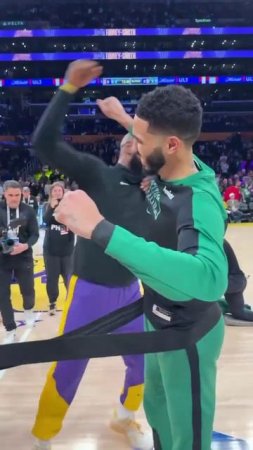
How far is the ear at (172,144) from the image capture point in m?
1.44

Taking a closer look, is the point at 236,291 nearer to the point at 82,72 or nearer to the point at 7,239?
the point at 7,239

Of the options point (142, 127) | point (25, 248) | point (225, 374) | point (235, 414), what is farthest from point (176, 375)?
point (25, 248)

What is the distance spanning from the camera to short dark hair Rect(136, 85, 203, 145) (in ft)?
4.71

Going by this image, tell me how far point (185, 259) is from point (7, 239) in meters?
3.24

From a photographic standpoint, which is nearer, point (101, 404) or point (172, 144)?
point (172, 144)

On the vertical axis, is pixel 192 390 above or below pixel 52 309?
above

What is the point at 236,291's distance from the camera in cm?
471

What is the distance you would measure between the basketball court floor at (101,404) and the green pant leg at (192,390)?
1.24 metres

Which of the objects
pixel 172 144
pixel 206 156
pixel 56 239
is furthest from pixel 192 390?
pixel 206 156

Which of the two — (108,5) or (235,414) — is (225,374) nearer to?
(235,414)

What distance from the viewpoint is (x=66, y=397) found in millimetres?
2537

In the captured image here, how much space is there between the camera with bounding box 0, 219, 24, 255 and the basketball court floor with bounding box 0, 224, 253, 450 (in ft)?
2.83

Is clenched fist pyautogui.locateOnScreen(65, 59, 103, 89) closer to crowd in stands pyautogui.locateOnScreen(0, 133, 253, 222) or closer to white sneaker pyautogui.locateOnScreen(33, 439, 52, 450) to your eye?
white sneaker pyautogui.locateOnScreen(33, 439, 52, 450)

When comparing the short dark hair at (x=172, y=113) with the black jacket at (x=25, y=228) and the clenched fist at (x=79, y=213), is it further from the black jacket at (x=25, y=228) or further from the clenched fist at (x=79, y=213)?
the black jacket at (x=25, y=228)
